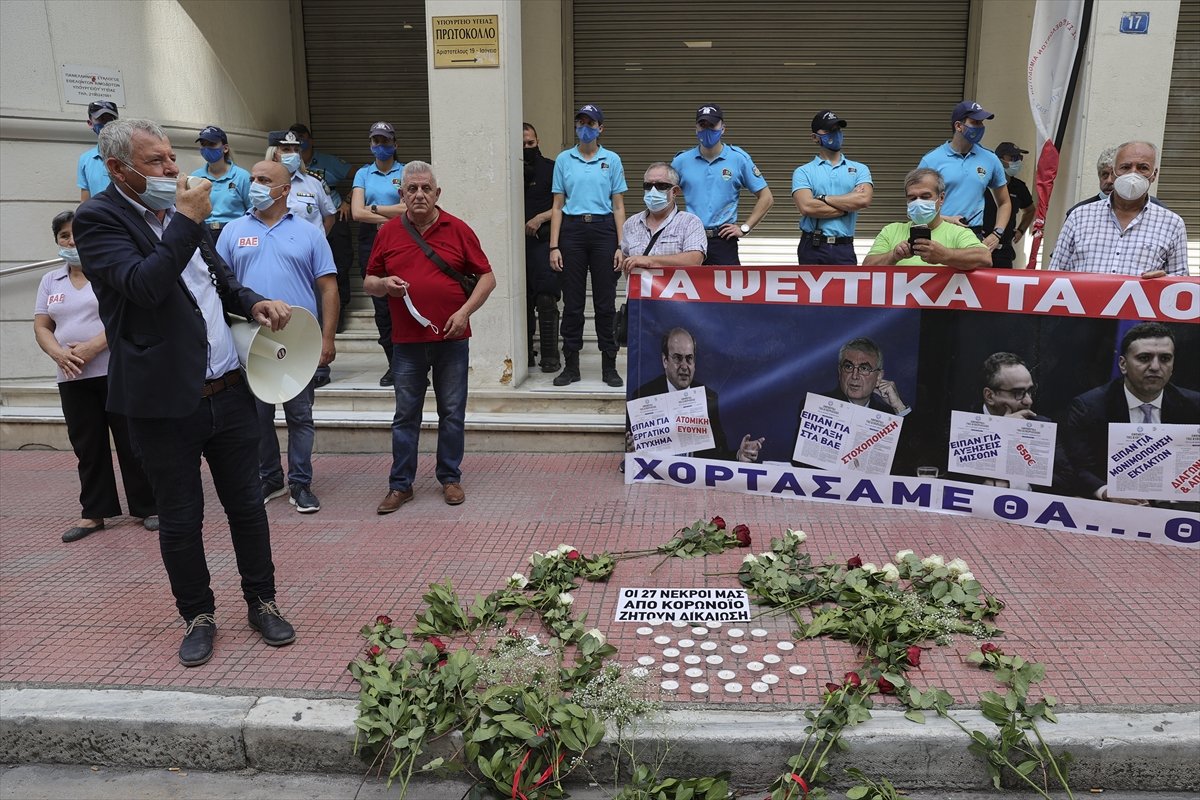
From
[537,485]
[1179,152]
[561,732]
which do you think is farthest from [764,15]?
[561,732]

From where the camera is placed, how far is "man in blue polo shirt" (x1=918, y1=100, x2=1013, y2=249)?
682 cm

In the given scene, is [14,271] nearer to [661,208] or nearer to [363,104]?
[363,104]

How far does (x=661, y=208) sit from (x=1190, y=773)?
447 centimetres

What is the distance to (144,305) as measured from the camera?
11.3 feet

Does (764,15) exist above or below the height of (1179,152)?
above

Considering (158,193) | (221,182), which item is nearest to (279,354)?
(158,193)

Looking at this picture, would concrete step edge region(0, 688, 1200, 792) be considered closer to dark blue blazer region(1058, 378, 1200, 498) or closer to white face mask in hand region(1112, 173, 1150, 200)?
dark blue blazer region(1058, 378, 1200, 498)

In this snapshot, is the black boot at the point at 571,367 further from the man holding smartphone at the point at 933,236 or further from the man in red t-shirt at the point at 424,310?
the man holding smartphone at the point at 933,236

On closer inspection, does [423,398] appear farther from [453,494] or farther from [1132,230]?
[1132,230]

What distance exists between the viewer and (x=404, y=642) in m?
3.93

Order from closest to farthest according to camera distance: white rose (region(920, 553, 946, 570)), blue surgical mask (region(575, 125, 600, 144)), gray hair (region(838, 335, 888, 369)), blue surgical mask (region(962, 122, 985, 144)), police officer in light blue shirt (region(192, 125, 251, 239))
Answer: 1. white rose (region(920, 553, 946, 570))
2. gray hair (region(838, 335, 888, 369))
3. blue surgical mask (region(962, 122, 985, 144))
4. blue surgical mask (region(575, 125, 600, 144))
5. police officer in light blue shirt (region(192, 125, 251, 239))

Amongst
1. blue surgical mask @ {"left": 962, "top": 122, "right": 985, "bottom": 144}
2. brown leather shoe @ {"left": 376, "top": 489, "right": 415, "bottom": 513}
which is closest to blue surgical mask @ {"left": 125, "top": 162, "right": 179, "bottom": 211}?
brown leather shoe @ {"left": 376, "top": 489, "right": 415, "bottom": 513}

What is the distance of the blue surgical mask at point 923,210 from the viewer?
5238 millimetres

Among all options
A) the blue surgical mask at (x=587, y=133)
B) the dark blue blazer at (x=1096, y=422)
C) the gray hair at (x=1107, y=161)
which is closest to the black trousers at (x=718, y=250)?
the blue surgical mask at (x=587, y=133)
